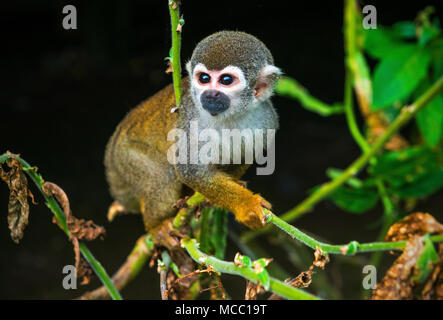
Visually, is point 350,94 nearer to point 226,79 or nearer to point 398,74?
point 398,74

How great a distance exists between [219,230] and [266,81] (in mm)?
906

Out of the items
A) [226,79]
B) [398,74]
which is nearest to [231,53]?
[226,79]

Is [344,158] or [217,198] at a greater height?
[344,158]

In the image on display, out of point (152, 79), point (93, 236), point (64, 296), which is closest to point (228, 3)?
point (152, 79)

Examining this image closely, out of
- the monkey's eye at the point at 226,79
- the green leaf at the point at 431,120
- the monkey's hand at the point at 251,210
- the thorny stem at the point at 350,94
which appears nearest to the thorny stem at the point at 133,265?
the monkey's hand at the point at 251,210

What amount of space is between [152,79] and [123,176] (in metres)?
0.63

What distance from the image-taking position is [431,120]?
3.27 m

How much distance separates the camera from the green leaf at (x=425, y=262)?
1.88 meters

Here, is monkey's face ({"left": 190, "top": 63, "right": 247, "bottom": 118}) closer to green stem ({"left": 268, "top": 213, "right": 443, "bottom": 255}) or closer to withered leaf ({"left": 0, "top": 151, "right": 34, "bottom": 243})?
green stem ({"left": 268, "top": 213, "right": 443, "bottom": 255})

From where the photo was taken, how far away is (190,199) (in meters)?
2.22

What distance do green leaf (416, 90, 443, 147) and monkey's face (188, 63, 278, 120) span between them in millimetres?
1554

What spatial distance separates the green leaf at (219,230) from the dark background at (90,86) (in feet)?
1.51

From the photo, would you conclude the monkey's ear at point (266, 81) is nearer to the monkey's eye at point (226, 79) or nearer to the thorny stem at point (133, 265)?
the monkey's eye at point (226, 79)

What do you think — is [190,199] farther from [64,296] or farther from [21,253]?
[21,253]
